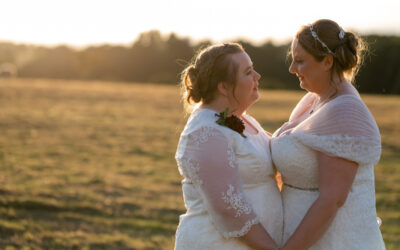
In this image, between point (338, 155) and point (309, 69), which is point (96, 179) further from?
point (338, 155)

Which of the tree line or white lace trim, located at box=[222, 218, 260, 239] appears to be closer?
white lace trim, located at box=[222, 218, 260, 239]

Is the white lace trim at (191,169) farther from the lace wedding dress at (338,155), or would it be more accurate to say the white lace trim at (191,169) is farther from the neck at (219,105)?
the lace wedding dress at (338,155)

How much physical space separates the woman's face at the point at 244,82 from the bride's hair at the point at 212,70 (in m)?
0.03

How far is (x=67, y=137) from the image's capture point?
19.5 meters

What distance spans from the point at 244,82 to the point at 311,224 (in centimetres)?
106

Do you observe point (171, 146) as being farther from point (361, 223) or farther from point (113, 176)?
point (361, 223)

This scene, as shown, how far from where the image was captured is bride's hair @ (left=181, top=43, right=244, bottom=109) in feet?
11.2

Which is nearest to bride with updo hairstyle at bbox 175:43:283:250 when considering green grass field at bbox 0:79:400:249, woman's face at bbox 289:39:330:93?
woman's face at bbox 289:39:330:93

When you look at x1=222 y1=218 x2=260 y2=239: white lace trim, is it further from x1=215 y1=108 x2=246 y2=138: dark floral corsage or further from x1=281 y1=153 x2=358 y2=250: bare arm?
x1=215 y1=108 x2=246 y2=138: dark floral corsage

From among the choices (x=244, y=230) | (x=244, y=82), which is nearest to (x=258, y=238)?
(x=244, y=230)

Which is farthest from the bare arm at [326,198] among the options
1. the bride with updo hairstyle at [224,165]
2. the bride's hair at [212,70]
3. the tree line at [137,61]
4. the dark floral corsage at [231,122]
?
the tree line at [137,61]

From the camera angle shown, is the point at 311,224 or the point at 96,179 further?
the point at 96,179

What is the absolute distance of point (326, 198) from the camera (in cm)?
321

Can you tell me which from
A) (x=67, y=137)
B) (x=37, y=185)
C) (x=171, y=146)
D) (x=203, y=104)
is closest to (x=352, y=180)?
(x=203, y=104)
